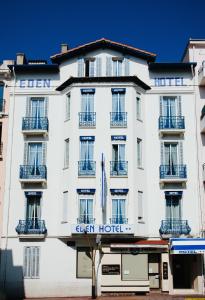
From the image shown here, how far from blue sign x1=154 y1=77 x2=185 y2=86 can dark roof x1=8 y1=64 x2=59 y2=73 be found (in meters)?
7.40

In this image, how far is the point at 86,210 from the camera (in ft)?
93.1

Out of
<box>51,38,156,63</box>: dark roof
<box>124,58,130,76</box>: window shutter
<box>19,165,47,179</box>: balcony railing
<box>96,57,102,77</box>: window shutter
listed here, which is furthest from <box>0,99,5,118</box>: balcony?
<box>124,58,130,76</box>: window shutter

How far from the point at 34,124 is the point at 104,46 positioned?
7636mm

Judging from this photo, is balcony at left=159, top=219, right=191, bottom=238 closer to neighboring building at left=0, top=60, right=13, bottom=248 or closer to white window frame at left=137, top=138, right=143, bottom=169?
white window frame at left=137, top=138, right=143, bottom=169

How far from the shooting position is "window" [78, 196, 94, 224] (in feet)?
92.1

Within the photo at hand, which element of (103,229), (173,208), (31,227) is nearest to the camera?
(103,229)

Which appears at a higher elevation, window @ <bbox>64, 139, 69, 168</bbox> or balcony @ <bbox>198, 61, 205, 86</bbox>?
balcony @ <bbox>198, 61, 205, 86</bbox>

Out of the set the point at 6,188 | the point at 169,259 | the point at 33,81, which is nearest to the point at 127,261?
the point at 169,259

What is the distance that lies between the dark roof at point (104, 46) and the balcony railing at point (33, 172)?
8141mm

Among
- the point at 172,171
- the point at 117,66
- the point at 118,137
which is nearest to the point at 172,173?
the point at 172,171

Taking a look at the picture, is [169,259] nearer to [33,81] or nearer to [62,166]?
[62,166]

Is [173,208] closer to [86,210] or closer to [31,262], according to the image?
[86,210]

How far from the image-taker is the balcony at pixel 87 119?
29.8 m

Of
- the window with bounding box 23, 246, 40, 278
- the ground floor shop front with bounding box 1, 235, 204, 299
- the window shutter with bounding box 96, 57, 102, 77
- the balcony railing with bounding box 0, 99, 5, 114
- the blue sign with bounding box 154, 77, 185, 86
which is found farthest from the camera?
the blue sign with bounding box 154, 77, 185, 86
